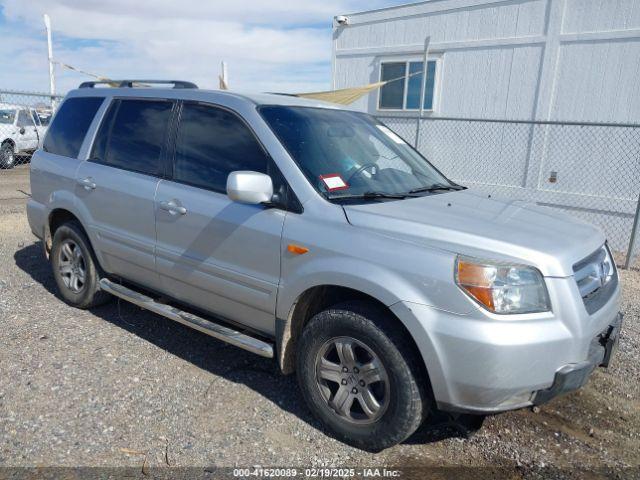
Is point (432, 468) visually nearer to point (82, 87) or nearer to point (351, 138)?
point (351, 138)

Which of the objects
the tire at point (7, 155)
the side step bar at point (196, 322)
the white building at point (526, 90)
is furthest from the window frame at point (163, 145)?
the tire at point (7, 155)

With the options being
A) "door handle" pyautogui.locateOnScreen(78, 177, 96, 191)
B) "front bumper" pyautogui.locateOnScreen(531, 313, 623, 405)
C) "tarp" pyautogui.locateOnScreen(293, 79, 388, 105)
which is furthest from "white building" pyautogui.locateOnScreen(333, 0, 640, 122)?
"door handle" pyautogui.locateOnScreen(78, 177, 96, 191)

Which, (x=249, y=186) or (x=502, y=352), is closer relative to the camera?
(x=502, y=352)

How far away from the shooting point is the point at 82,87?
16.0 ft

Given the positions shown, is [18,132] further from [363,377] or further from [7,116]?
[363,377]

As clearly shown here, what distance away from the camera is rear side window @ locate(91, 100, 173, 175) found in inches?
156

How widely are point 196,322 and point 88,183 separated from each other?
1615 millimetres

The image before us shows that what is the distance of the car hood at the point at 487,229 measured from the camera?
2.59 meters

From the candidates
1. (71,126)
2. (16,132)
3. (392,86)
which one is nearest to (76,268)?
(71,126)

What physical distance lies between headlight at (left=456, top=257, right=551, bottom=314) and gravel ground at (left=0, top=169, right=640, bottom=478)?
3.30 feet

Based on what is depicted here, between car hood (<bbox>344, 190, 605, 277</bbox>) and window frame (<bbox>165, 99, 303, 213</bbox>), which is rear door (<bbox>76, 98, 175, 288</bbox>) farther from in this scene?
car hood (<bbox>344, 190, 605, 277</bbox>)

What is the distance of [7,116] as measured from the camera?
16.1 m

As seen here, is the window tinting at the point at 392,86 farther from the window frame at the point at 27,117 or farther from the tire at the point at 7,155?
the window frame at the point at 27,117

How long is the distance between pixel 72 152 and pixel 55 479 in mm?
2907
